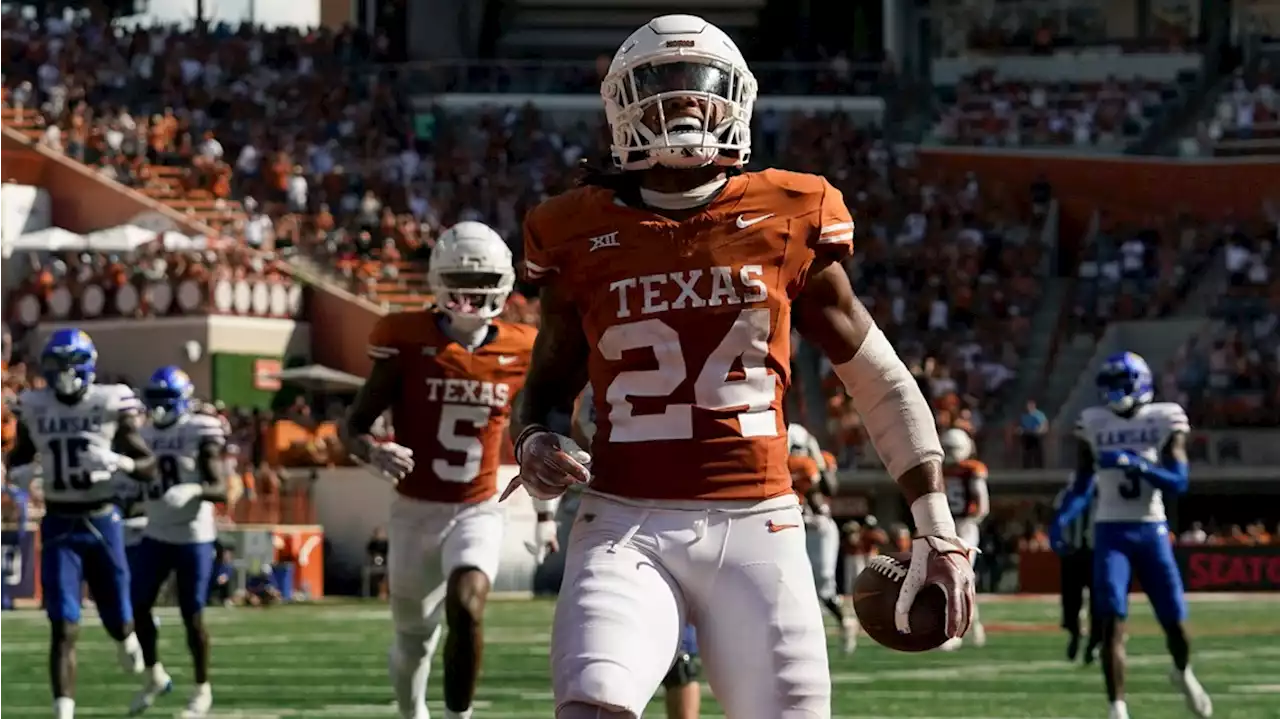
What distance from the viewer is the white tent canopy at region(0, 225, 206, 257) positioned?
94.9 feet

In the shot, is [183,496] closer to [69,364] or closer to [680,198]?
[69,364]

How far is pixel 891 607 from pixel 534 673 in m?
9.19

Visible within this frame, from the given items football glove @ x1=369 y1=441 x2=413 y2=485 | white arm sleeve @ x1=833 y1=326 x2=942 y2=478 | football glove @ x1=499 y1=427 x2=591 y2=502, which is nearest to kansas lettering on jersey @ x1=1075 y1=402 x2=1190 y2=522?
football glove @ x1=369 y1=441 x2=413 y2=485

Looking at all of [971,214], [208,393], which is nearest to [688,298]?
[208,393]

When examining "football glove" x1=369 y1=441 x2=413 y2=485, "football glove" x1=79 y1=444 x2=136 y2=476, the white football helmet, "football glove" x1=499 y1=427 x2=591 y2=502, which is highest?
the white football helmet

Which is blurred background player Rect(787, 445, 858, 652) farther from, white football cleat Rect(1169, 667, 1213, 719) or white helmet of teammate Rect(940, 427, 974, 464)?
white football cleat Rect(1169, 667, 1213, 719)

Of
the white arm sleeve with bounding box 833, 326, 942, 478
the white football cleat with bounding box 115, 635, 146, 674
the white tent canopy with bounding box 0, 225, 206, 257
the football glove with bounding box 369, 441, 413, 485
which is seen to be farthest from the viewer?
the white tent canopy with bounding box 0, 225, 206, 257

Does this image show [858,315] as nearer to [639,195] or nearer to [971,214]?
[639,195]

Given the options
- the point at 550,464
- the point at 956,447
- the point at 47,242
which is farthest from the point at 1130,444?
the point at 47,242

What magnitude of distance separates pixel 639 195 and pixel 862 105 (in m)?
30.0

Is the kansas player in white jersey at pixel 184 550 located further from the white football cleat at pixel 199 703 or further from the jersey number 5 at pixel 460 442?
the jersey number 5 at pixel 460 442

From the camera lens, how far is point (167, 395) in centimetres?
1298

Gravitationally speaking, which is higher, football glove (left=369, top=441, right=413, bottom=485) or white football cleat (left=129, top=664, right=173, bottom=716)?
football glove (left=369, top=441, right=413, bottom=485)

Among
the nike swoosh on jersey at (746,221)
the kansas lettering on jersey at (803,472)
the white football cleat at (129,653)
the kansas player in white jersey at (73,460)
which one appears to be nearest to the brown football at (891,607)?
the nike swoosh on jersey at (746,221)
